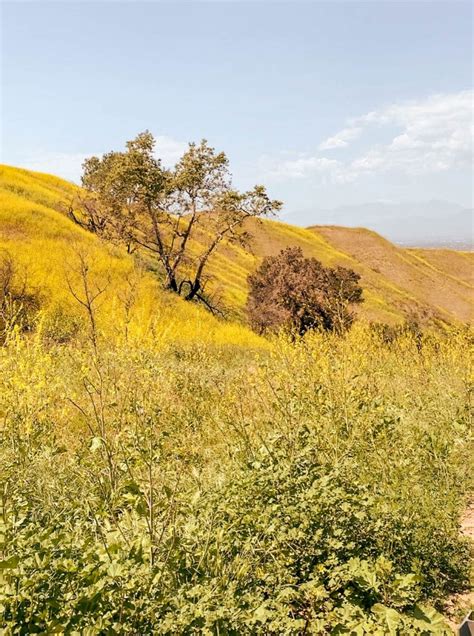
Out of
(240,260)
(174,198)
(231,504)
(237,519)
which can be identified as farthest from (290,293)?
(240,260)

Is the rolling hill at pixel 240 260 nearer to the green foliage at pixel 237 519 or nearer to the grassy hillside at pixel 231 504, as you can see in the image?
the grassy hillside at pixel 231 504

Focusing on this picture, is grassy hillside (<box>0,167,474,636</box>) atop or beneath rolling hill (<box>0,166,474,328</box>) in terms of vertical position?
beneath

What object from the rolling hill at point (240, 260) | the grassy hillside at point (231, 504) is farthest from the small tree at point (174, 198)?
the grassy hillside at point (231, 504)

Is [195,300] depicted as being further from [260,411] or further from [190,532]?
[190,532]

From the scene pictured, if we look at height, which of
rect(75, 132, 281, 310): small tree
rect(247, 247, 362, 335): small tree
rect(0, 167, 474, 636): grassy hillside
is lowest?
rect(0, 167, 474, 636): grassy hillside

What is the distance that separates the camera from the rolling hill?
78.9 ft

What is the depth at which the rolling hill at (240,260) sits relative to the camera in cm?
2405

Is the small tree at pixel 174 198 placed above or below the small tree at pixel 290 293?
above

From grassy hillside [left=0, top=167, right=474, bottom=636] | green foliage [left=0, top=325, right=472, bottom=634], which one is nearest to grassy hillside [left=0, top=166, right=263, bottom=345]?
grassy hillside [left=0, top=167, right=474, bottom=636]

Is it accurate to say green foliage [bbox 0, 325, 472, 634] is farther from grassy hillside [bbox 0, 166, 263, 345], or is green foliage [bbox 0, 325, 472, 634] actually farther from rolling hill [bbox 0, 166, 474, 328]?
grassy hillside [bbox 0, 166, 263, 345]

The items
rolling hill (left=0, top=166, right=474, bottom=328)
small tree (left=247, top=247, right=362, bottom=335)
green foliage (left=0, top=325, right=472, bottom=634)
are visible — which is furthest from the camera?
small tree (left=247, top=247, right=362, bottom=335)

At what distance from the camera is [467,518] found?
6848mm

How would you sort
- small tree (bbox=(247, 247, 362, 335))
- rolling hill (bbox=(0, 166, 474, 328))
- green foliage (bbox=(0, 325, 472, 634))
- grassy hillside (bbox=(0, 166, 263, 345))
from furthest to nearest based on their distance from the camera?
1. small tree (bbox=(247, 247, 362, 335))
2. rolling hill (bbox=(0, 166, 474, 328))
3. grassy hillside (bbox=(0, 166, 263, 345))
4. green foliage (bbox=(0, 325, 472, 634))

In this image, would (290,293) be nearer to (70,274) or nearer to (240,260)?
(70,274)
